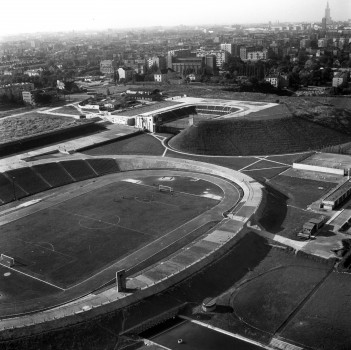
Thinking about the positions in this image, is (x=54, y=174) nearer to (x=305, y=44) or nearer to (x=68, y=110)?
(x=68, y=110)

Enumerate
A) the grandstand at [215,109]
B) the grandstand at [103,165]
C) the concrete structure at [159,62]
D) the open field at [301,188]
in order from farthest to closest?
the concrete structure at [159,62], the grandstand at [215,109], the grandstand at [103,165], the open field at [301,188]

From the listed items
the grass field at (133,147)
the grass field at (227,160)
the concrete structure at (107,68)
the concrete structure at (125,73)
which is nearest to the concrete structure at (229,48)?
the concrete structure at (107,68)

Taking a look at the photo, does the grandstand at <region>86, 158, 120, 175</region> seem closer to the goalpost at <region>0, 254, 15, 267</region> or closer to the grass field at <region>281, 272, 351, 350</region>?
the goalpost at <region>0, 254, 15, 267</region>

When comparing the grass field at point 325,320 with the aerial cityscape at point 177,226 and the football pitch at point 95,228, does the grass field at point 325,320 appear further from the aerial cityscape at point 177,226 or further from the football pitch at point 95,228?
the football pitch at point 95,228

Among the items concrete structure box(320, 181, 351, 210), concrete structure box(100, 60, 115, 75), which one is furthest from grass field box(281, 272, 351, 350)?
concrete structure box(100, 60, 115, 75)

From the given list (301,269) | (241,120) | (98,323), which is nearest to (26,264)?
(98,323)

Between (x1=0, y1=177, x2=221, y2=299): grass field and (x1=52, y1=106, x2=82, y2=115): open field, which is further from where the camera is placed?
(x1=52, y1=106, x2=82, y2=115): open field

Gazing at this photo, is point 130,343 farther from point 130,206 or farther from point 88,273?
point 130,206
